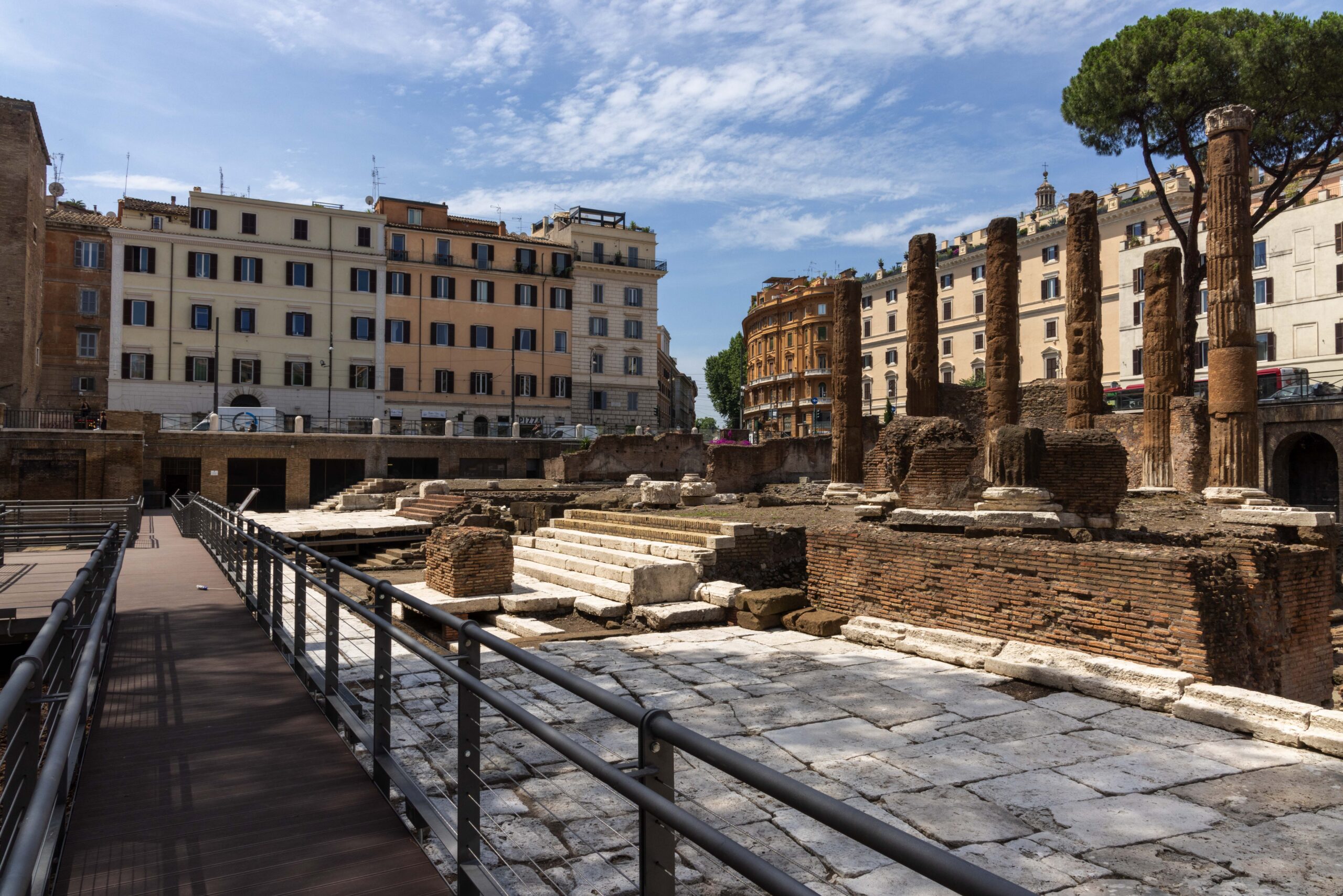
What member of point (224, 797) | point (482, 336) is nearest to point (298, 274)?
point (482, 336)

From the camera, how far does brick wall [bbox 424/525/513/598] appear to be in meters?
11.6

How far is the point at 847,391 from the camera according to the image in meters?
22.1

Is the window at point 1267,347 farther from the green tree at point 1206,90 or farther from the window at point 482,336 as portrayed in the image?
the window at point 482,336

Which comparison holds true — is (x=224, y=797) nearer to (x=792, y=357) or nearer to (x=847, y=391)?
(x=847, y=391)

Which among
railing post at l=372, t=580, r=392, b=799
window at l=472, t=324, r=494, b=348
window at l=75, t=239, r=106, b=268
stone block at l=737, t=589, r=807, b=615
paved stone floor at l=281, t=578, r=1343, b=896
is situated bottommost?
paved stone floor at l=281, t=578, r=1343, b=896

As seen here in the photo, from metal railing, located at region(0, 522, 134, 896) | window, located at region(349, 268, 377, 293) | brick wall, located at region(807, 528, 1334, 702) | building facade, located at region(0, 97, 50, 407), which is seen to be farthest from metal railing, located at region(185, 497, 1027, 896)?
window, located at region(349, 268, 377, 293)

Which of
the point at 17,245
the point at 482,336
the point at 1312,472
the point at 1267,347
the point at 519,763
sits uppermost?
the point at 17,245

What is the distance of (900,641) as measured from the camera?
8.62m

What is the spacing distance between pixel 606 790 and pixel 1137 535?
9056 mm

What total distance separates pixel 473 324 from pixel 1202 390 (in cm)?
3416

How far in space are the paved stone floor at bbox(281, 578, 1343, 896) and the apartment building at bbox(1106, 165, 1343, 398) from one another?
3508 cm

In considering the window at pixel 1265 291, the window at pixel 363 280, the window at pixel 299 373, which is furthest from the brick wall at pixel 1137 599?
the window at pixel 363 280

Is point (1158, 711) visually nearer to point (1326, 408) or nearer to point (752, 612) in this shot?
point (752, 612)

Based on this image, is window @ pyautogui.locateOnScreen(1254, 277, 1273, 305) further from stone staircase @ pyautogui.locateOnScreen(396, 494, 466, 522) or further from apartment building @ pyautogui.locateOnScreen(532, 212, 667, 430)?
stone staircase @ pyautogui.locateOnScreen(396, 494, 466, 522)
